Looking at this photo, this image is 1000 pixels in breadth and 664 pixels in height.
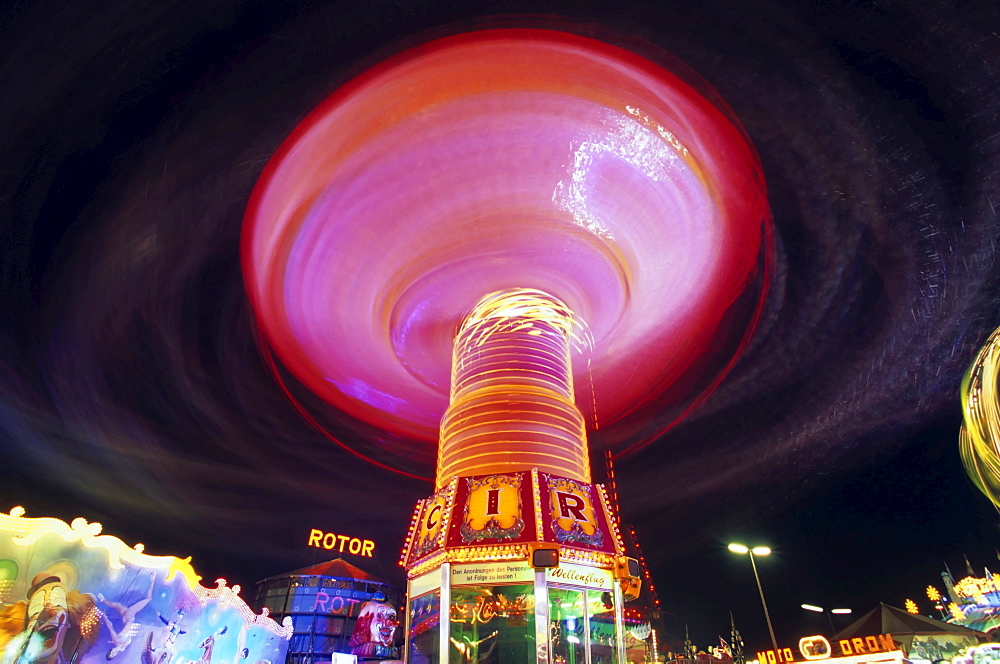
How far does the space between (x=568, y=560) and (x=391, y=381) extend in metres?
11.1

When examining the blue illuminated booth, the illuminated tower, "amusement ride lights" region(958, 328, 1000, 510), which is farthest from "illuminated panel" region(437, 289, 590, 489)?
the blue illuminated booth

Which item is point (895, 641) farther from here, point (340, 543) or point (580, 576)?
point (340, 543)

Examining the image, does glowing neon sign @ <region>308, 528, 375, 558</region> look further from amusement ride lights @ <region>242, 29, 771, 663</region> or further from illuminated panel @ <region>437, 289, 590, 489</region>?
illuminated panel @ <region>437, 289, 590, 489</region>

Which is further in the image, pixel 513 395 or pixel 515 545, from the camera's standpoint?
pixel 513 395

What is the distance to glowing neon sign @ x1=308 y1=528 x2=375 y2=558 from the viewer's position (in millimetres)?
46312

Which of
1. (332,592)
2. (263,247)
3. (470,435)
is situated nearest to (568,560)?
(470,435)

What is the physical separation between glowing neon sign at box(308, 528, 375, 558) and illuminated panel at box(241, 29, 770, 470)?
2642 centimetres

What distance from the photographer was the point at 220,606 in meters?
29.5

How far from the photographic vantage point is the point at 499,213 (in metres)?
20.8

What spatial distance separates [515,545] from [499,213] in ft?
36.9

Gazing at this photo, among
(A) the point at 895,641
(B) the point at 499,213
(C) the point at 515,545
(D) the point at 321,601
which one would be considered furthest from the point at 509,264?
(D) the point at 321,601

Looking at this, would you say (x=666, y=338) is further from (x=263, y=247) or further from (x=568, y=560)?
(x=263, y=247)

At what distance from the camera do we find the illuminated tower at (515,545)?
16.3 m

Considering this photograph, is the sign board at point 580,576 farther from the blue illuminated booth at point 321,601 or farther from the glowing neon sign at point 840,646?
the blue illuminated booth at point 321,601
